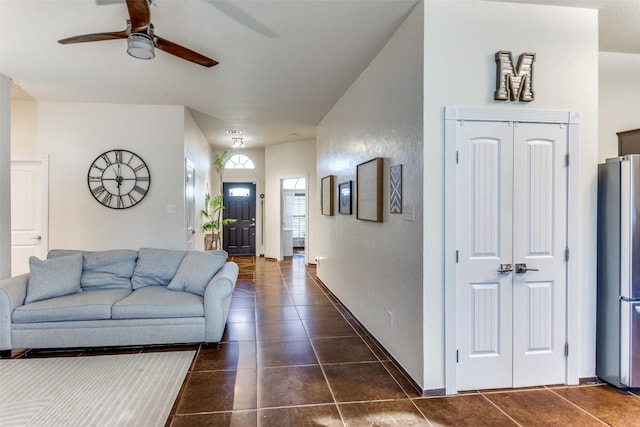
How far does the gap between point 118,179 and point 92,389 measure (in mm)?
3367

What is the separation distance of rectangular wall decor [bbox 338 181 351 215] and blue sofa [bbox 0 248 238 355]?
5.34ft

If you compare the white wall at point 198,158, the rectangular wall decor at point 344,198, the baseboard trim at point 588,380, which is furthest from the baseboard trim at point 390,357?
the white wall at point 198,158

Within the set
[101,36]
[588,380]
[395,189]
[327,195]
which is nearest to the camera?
[101,36]

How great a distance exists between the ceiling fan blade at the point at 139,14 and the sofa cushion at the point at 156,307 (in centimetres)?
232

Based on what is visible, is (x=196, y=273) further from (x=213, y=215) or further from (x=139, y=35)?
(x=213, y=215)

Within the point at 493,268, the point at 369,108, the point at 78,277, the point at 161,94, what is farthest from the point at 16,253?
the point at 493,268

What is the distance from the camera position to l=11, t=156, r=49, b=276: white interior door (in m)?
5.18

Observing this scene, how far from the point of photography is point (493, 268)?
2732 mm

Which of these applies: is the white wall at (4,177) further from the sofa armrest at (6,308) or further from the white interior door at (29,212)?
the white interior door at (29,212)

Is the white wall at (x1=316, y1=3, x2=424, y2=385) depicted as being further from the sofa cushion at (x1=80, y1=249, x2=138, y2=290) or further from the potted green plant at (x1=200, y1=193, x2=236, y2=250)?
the potted green plant at (x1=200, y1=193, x2=236, y2=250)

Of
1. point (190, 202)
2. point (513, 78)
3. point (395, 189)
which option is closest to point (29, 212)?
point (190, 202)

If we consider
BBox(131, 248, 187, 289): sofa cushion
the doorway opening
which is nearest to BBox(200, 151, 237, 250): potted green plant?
the doorway opening

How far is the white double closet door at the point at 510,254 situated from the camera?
2699mm

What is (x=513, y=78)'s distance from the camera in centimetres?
270
